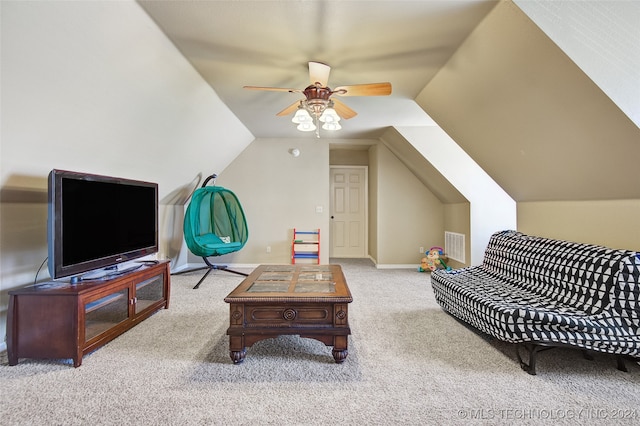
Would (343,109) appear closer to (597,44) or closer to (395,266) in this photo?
(597,44)

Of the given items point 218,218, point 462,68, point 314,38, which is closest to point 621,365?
point 462,68

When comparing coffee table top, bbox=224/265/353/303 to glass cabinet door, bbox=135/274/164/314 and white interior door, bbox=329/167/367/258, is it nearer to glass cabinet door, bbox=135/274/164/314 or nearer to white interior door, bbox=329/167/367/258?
glass cabinet door, bbox=135/274/164/314

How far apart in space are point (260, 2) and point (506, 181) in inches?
115

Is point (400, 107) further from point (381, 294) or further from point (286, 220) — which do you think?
point (286, 220)

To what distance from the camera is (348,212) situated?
6.69 m

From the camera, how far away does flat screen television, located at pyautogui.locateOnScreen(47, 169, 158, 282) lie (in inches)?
78.2

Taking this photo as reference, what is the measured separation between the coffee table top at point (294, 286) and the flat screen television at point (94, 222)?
1.13m

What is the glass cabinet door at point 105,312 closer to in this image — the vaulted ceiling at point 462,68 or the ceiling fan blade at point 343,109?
the vaulted ceiling at point 462,68

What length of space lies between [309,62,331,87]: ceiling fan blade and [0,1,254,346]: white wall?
3.72 ft

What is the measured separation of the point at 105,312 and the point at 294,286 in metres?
1.41

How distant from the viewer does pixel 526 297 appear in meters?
2.29

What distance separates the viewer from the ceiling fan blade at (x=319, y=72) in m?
2.27

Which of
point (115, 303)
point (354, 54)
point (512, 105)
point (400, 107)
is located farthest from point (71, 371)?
point (400, 107)

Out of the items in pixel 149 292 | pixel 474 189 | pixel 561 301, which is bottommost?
pixel 149 292
